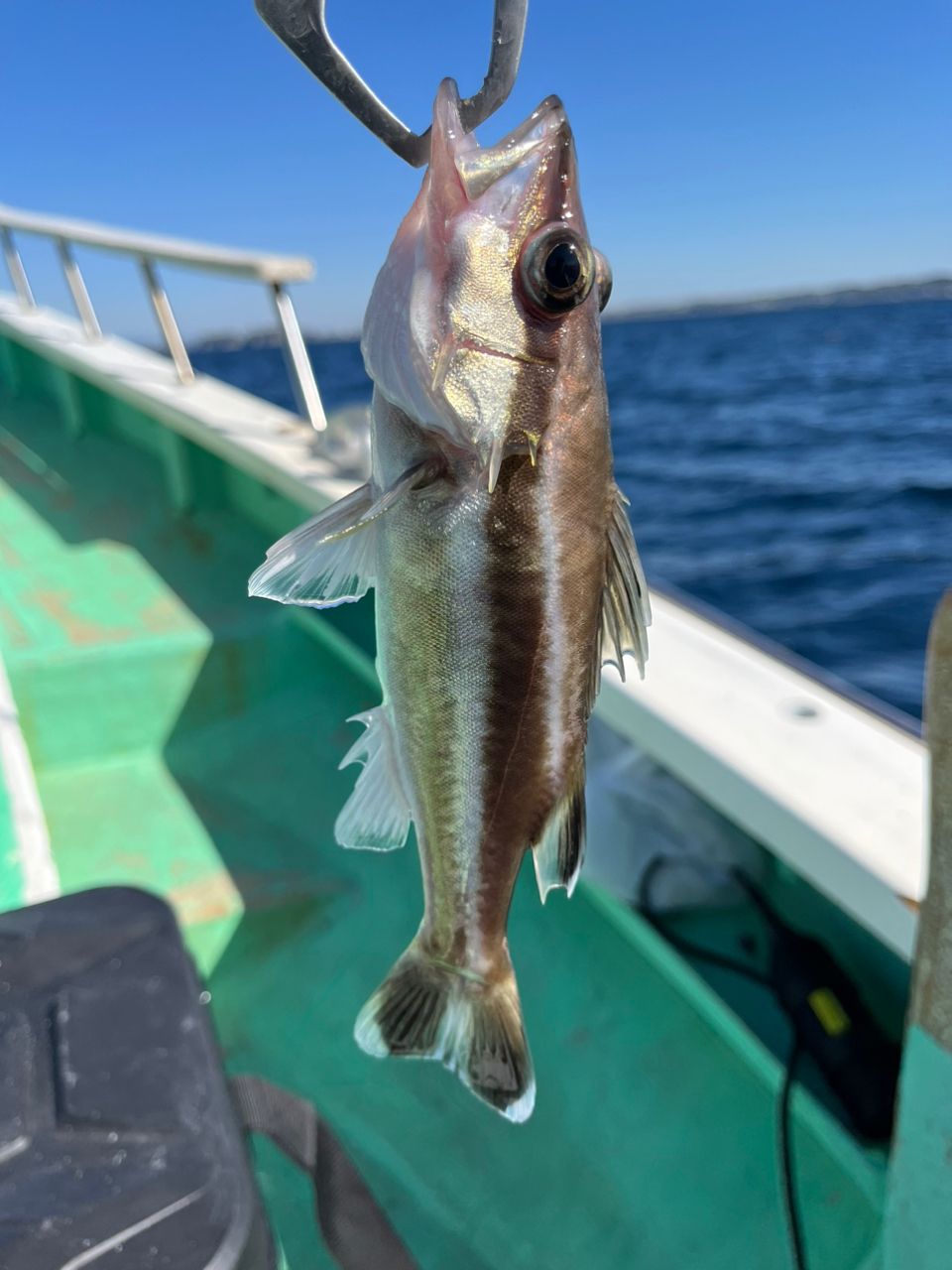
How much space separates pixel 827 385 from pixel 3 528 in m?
23.2

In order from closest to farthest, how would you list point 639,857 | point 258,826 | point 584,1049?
1. point 584,1049
2. point 639,857
3. point 258,826

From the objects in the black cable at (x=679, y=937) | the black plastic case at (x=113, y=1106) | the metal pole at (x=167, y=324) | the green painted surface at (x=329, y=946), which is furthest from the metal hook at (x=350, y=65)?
the metal pole at (x=167, y=324)

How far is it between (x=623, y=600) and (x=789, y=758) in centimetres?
124

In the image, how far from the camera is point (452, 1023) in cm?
142

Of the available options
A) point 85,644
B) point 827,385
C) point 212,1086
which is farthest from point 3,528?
point 827,385

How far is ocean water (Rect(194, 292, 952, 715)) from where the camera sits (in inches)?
343

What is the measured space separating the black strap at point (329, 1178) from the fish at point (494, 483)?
99 cm

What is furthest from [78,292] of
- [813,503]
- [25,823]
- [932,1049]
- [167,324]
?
[813,503]

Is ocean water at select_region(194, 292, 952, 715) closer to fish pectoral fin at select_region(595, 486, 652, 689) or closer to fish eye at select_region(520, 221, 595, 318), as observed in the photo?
fish eye at select_region(520, 221, 595, 318)

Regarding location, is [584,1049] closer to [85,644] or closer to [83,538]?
[85,644]

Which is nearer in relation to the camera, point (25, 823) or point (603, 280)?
point (603, 280)

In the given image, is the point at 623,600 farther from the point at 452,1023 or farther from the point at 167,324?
the point at 167,324

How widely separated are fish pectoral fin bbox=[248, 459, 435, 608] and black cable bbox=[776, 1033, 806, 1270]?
1.67 m

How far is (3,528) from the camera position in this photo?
195 inches
